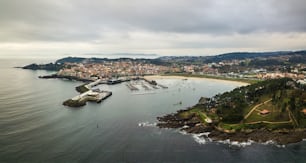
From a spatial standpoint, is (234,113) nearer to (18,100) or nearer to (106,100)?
(106,100)

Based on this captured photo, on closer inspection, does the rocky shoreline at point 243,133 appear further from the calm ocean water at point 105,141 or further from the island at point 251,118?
the calm ocean water at point 105,141

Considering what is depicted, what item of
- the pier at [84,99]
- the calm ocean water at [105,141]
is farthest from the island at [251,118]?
the pier at [84,99]

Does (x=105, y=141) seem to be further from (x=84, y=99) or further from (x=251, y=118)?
(x=84, y=99)

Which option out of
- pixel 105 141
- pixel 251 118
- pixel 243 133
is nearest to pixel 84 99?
pixel 105 141

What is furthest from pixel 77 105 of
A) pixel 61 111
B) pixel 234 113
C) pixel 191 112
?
pixel 234 113

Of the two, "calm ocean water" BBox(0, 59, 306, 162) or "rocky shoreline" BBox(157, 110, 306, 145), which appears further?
"rocky shoreline" BBox(157, 110, 306, 145)

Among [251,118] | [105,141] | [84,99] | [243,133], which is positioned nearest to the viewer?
[105,141]

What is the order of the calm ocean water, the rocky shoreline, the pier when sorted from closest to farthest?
the calm ocean water
the rocky shoreline
the pier

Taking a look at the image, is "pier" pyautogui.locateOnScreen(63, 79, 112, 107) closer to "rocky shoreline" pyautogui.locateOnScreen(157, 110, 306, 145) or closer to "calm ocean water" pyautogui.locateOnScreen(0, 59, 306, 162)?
"calm ocean water" pyautogui.locateOnScreen(0, 59, 306, 162)

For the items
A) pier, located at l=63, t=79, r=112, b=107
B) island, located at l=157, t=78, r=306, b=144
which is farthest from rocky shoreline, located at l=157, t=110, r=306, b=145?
pier, located at l=63, t=79, r=112, b=107
